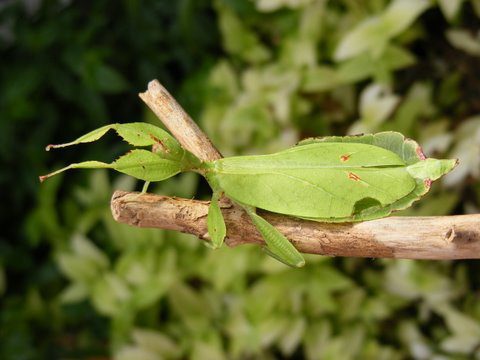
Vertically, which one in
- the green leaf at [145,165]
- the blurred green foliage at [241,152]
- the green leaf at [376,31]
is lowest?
the blurred green foliage at [241,152]

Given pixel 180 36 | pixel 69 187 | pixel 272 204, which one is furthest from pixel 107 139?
pixel 272 204

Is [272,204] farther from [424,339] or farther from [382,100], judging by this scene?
[424,339]

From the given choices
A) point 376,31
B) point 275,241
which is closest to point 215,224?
point 275,241

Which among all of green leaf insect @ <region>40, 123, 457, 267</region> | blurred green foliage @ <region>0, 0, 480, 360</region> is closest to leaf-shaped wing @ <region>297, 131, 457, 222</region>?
green leaf insect @ <region>40, 123, 457, 267</region>

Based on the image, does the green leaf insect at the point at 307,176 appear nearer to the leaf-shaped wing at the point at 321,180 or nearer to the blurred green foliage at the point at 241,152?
the leaf-shaped wing at the point at 321,180

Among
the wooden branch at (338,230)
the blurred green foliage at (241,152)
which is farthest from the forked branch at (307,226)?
the blurred green foliage at (241,152)

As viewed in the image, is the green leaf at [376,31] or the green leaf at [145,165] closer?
the green leaf at [145,165]

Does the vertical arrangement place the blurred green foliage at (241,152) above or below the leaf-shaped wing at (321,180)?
below

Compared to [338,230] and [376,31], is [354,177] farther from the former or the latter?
[376,31]
